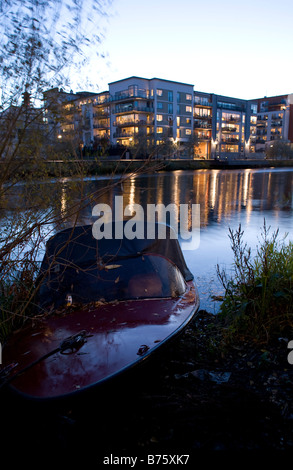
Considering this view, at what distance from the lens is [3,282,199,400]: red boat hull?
2645 mm

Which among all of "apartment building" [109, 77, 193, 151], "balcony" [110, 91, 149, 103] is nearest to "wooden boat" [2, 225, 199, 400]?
"apartment building" [109, 77, 193, 151]

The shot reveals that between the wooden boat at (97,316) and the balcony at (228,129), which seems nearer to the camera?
the wooden boat at (97,316)

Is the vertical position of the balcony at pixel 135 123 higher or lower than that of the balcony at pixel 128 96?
lower

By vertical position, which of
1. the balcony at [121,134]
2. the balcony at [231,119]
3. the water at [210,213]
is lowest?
the water at [210,213]

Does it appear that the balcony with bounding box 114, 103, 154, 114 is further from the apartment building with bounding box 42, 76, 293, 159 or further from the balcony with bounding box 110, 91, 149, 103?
the balcony with bounding box 110, 91, 149, 103

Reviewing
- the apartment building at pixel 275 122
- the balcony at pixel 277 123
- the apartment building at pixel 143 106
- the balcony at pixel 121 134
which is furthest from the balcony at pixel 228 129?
the balcony at pixel 277 123

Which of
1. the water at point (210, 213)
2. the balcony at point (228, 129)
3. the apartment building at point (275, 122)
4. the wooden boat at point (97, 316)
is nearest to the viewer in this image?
the wooden boat at point (97, 316)

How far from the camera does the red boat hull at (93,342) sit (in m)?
2.64

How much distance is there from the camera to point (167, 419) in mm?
2859

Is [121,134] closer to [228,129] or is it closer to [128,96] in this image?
[128,96]

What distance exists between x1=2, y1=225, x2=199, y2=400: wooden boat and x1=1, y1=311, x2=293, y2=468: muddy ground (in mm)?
172

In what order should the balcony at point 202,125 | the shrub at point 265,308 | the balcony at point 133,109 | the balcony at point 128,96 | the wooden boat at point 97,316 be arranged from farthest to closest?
the balcony at point 202,125 → the balcony at point 128,96 → the balcony at point 133,109 → the shrub at point 265,308 → the wooden boat at point 97,316

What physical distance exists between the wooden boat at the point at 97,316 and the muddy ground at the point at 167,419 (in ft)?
0.56

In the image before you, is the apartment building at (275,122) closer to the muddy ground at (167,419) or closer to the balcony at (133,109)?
the balcony at (133,109)
